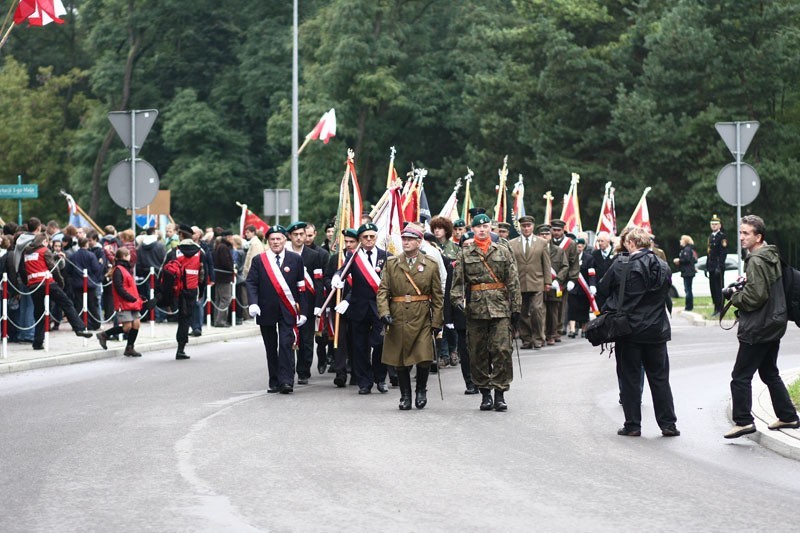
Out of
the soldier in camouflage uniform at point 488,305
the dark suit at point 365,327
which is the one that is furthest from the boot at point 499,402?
the dark suit at point 365,327

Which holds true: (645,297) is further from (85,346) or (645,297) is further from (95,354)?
(85,346)

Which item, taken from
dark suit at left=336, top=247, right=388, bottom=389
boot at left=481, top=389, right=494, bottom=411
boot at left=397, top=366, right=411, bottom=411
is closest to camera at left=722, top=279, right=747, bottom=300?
boot at left=481, top=389, right=494, bottom=411

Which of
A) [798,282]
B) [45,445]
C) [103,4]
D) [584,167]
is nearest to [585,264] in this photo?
[798,282]

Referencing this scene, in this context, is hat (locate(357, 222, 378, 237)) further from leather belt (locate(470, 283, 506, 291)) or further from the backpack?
the backpack

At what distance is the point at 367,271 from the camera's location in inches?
602

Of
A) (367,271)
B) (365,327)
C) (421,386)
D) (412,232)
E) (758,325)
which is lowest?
(421,386)

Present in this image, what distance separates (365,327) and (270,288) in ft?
3.72

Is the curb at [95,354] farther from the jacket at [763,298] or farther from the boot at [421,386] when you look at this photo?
the jacket at [763,298]

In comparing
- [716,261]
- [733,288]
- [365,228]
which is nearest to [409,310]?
[365,228]

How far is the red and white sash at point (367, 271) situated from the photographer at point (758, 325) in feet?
16.1

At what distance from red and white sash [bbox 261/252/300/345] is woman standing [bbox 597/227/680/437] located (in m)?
4.45

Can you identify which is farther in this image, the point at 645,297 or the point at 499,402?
the point at 499,402

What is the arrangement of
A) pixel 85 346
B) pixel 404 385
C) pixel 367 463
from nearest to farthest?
1. pixel 367 463
2. pixel 404 385
3. pixel 85 346

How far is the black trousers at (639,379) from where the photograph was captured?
11.5 metres
